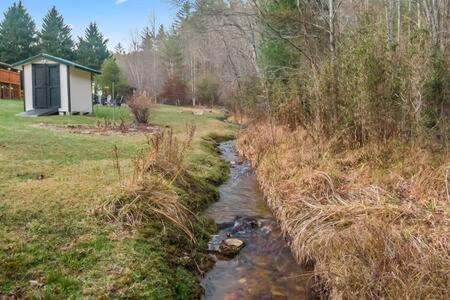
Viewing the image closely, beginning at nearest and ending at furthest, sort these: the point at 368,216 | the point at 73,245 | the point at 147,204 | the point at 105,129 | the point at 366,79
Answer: the point at 73,245 → the point at 368,216 → the point at 147,204 → the point at 366,79 → the point at 105,129

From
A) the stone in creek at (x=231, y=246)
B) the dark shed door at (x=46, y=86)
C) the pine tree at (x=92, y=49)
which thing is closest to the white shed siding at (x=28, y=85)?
the dark shed door at (x=46, y=86)

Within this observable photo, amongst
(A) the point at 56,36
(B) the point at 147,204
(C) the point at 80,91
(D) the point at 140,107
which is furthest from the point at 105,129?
(A) the point at 56,36

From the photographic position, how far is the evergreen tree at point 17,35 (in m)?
32.6

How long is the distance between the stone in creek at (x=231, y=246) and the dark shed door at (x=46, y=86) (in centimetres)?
1387

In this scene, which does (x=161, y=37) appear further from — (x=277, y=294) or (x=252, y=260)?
(x=277, y=294)

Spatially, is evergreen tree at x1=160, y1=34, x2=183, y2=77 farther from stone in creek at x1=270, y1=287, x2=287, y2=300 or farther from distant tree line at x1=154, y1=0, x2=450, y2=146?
stone in creek at x1=270, y1=287, x2=287, y2=300

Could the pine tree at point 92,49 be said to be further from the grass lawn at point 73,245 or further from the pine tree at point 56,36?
the grass lawn at point 73,245

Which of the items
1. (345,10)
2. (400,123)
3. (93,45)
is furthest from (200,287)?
(93,45)

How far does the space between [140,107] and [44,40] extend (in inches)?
1098

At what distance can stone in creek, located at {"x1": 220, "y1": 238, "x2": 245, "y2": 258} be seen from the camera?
13.2 feet

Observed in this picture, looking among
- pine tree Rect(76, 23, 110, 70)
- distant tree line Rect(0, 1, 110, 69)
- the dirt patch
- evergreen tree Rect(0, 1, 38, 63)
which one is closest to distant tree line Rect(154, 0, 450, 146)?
the dirt patch

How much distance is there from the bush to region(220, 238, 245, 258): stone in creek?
992 centimetres

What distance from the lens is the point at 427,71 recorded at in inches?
194

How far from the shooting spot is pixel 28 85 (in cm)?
1586
